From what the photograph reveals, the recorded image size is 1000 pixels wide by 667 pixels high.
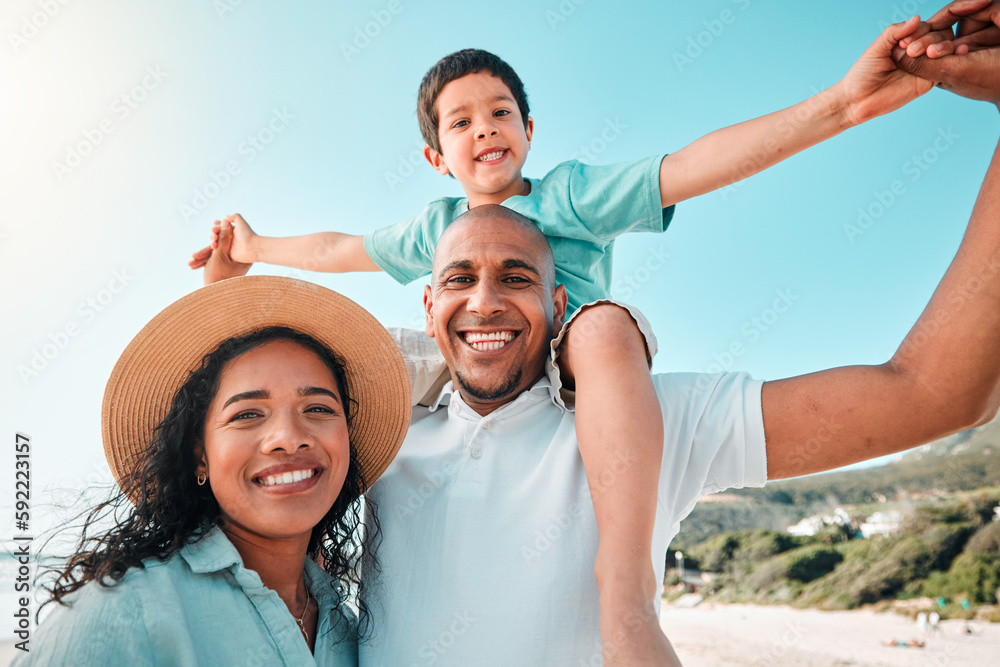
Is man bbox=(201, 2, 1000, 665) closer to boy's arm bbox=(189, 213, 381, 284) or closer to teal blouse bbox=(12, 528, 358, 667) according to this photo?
teal blouse bbox=(12, 528, 358, 667)

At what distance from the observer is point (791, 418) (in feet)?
7.85

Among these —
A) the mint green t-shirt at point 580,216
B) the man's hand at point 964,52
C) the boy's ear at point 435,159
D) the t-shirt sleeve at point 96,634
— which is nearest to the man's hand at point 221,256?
the mint green t-shirt at point 580,216

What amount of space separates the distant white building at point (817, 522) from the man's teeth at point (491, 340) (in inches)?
1659

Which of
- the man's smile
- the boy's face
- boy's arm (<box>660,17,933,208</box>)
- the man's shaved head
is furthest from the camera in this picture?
the boy's face

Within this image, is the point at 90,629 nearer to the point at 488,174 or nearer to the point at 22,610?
the point at 22,610

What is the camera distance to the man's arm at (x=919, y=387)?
2.19 meters

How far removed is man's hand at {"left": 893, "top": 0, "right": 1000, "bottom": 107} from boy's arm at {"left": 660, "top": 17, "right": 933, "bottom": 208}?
5cm

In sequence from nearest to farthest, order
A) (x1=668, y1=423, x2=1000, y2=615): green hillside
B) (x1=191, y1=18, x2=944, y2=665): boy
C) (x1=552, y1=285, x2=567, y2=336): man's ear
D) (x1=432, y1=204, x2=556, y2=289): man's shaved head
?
1. (x1=191, y1=18, x2=944, y2=665): boy
2. (x1=432, y1=204, x2=556, y2=289): man's shaved head
3. (x1=552, y1=285, x2=567, y2=336): man's ear
4. (x1=668, y1=423, x2=1000, y2=615): green hillside

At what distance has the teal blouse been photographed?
5.47 ft

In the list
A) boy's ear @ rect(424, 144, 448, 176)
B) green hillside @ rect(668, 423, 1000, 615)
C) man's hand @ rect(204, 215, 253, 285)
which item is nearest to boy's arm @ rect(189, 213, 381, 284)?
man's hand @ rect(204, 215, 253, 285)

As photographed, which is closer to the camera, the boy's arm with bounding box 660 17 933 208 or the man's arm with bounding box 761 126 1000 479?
the man's arm with bounding box 761 126 1000 479

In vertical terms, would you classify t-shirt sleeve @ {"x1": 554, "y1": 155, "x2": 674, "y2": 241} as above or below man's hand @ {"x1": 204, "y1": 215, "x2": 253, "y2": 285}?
below

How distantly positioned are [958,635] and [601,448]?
1252 inches

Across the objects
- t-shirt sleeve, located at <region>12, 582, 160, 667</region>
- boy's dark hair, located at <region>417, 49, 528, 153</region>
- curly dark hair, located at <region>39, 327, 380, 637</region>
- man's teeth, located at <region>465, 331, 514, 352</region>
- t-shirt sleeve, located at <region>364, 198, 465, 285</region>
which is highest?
boy's dark hair, located at <region>417, 49, 528, 153</region>
